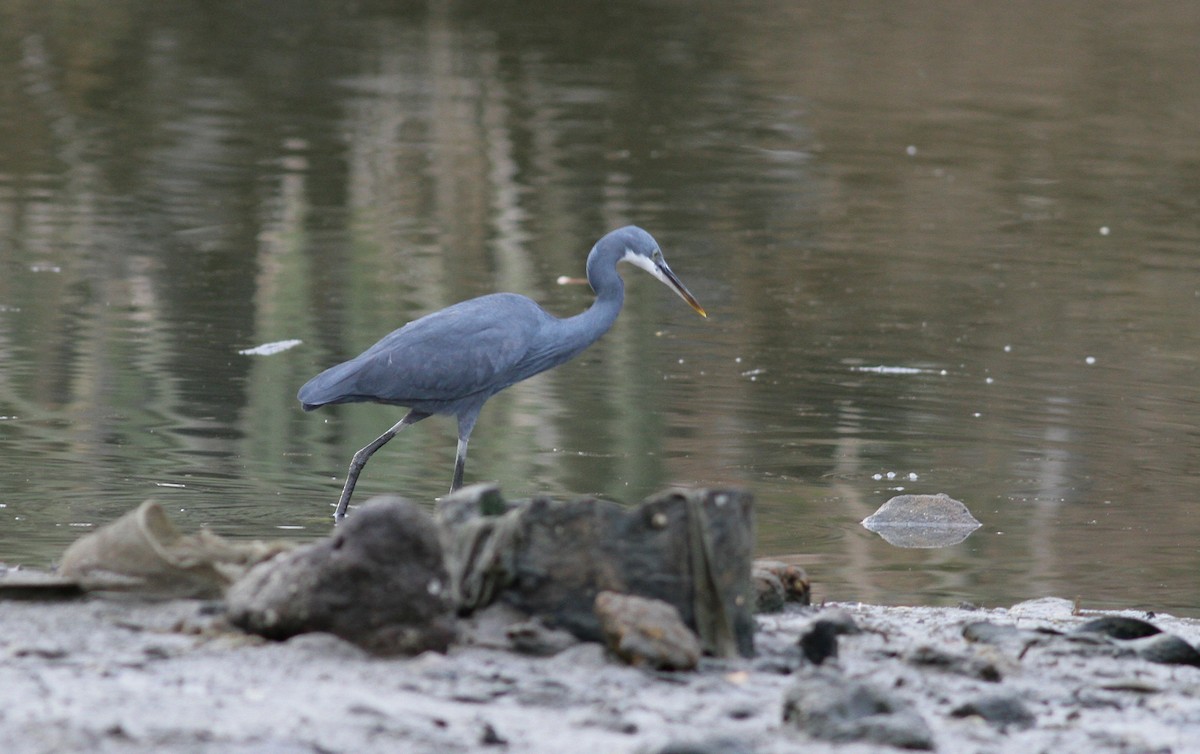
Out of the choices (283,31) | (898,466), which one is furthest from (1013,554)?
(283,31)

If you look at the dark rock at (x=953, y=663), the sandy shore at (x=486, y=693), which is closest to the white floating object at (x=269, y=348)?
the sandy shore at (x=486, y=693)

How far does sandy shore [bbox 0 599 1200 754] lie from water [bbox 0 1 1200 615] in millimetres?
1660

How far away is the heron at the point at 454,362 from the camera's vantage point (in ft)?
26.9

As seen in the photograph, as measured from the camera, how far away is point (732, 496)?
5418 millimetres

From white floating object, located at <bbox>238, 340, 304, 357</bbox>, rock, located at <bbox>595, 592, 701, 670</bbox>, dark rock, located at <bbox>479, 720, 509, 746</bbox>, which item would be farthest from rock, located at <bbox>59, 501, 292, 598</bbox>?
white floating object, located at <bbox>238, 340, 304, 357</bbox>

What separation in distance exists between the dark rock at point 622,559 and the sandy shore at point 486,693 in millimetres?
144

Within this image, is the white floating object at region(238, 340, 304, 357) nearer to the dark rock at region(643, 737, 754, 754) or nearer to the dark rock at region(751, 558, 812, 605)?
the dark rock at region(751, 558, 812, 605)

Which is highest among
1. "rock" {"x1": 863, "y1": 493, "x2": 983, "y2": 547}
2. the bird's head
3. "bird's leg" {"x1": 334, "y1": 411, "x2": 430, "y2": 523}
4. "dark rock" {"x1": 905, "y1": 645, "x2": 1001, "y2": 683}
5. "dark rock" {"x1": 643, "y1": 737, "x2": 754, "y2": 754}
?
the bird's head

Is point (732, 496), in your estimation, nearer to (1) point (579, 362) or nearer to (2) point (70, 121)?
(1) point (579, 362)

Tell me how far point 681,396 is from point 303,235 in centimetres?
558

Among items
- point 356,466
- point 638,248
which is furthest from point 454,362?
point 638,248

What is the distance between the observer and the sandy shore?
4555 millimetres

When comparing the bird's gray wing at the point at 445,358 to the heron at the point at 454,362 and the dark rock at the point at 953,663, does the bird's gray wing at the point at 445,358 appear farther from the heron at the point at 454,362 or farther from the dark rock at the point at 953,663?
the dark rock at the point at 953,663

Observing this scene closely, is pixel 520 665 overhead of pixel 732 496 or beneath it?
beneath
